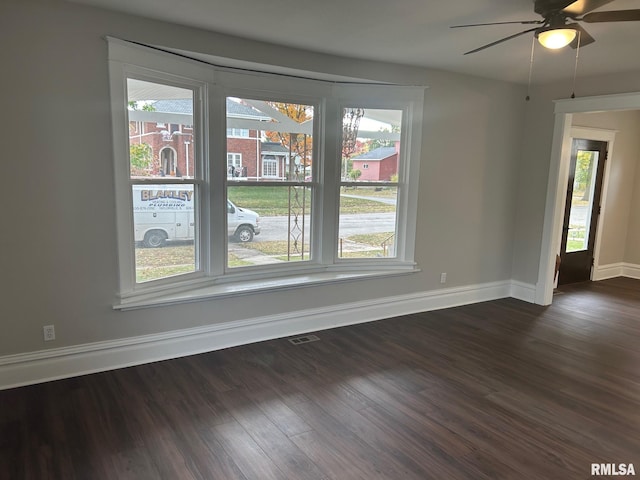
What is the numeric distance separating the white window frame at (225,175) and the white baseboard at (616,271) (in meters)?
3.72

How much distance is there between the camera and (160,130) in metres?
3.38

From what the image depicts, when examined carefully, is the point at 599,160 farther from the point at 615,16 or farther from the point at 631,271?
the point at 615,16

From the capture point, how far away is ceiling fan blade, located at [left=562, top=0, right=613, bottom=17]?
88.4 inches

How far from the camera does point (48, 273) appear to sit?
297 cm

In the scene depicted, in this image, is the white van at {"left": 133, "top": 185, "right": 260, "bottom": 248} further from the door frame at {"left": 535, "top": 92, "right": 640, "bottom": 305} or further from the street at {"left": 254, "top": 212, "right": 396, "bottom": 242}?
the door frame at {"left": 535, "top": 92, "right": 640, "bottom": 305}

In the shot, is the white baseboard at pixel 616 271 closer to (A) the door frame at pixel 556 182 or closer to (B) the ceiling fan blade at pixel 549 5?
(A) the door frame at pixel 556 182

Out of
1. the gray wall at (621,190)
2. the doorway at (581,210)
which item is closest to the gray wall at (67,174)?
the doorway at (581,210)

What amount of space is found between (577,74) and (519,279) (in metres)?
2.39

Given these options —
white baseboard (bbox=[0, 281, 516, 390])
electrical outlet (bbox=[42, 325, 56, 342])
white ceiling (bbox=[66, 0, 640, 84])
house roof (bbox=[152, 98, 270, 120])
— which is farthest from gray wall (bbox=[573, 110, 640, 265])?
electrical outlet (bbox=[42, 325, 56, 342])

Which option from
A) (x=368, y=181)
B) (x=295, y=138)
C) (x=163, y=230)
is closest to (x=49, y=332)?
(x=163, y=230)

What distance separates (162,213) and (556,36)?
114 inches

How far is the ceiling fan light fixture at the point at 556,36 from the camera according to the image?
245 cm

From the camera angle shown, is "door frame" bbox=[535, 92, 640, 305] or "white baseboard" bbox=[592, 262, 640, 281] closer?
"door frame" bbox=[535, 92, 640, 305]

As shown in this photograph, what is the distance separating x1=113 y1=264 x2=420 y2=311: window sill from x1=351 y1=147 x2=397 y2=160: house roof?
116cm
